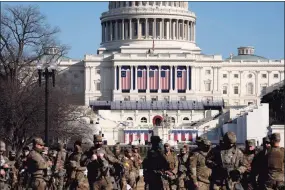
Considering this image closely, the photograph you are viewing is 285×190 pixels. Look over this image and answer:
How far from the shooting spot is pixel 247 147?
20.5 metres

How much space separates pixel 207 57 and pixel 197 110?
61.1ft

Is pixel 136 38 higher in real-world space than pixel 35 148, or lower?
higher

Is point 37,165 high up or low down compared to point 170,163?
up

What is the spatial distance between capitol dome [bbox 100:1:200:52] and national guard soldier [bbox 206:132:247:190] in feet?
507

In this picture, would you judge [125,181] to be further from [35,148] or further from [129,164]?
[35,148]

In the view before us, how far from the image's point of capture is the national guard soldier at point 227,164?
17.2 meters

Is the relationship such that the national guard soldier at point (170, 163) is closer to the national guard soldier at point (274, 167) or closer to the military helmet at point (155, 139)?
the military helmet at point (155, 139)

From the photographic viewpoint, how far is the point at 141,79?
530ft

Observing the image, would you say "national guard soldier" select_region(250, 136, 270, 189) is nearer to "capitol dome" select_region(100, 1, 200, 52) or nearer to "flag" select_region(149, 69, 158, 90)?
"flag" select_region(149, 69, 158, 90)

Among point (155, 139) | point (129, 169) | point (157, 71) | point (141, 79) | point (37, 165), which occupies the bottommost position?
point (129, 169)

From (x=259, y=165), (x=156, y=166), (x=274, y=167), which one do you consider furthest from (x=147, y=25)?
(x=274, y=167)

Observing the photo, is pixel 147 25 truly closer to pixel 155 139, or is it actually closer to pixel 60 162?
pixel 60 162

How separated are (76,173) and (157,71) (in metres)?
142

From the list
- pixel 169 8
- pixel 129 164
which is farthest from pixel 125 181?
pixel 169 8
